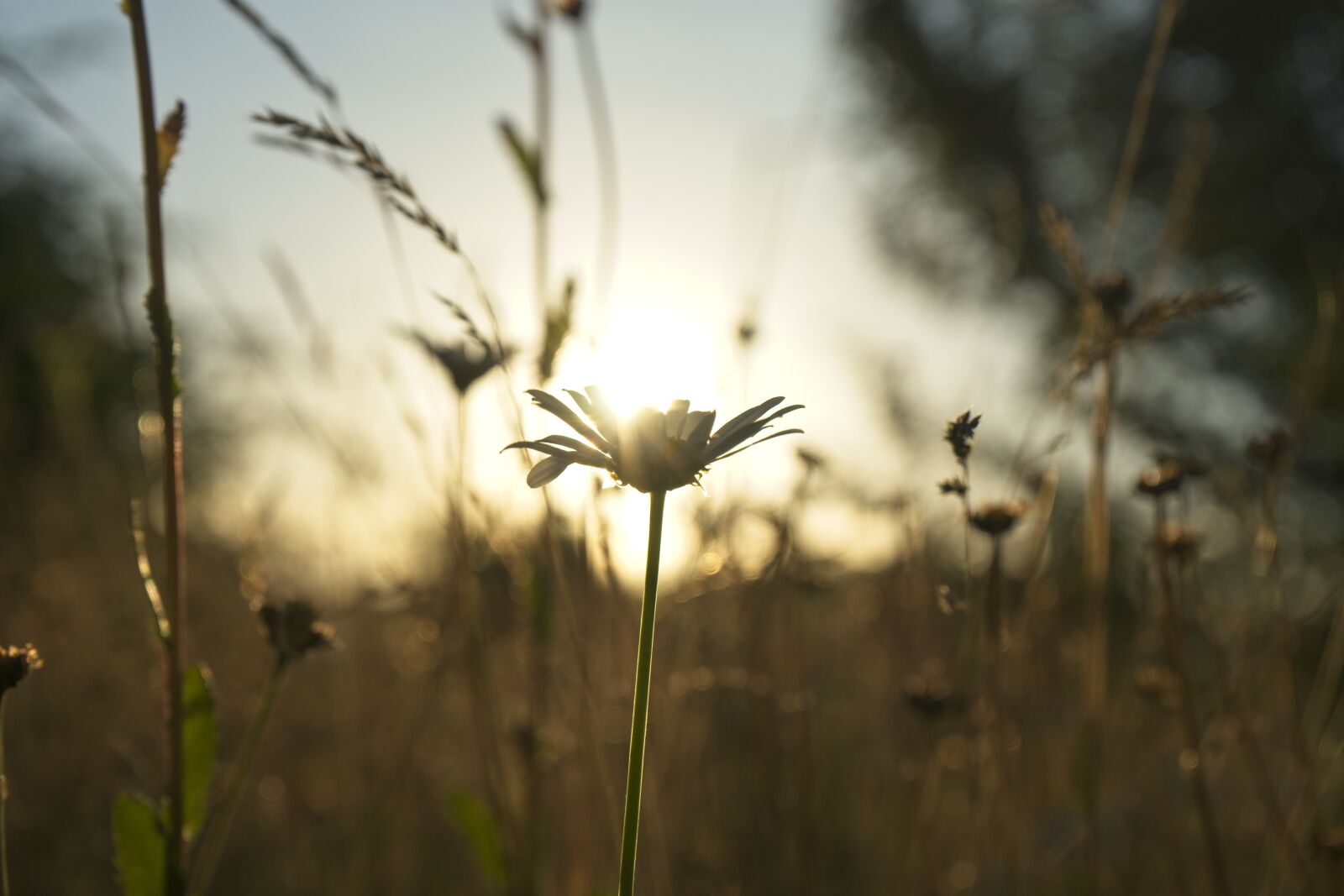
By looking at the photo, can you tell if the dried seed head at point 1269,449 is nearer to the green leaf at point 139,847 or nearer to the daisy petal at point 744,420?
the daisy petal at point 744,420

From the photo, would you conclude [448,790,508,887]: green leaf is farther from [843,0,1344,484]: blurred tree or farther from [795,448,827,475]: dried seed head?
[843,0,1344,484]: blurred tree

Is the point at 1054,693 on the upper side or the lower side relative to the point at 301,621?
upper

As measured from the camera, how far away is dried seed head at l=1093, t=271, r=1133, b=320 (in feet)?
2.65

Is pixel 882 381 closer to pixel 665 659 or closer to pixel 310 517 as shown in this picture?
pixel 665 659

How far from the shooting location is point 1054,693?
1.68 metres

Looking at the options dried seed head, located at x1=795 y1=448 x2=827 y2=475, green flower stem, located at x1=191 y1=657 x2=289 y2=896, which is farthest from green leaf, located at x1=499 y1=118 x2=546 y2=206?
green flower stem, located at x1=191 y1=657 x2=289 y2=896

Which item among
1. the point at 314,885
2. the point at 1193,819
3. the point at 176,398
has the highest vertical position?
the point at 176,398

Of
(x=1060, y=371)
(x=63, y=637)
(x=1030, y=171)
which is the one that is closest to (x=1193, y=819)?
(x=1060, y=371)

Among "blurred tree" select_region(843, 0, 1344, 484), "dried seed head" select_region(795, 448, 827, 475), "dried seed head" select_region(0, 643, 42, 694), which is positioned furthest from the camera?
"blurred tree" select_region(843, 0, 1344, 484)

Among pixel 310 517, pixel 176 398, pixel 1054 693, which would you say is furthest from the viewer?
pixel 310 517

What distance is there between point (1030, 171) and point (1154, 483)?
21.7 ft

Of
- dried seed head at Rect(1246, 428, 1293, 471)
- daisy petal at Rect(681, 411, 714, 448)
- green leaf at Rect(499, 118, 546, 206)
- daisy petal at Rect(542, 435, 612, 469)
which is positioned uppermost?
green leaf at Rect(499, 118, 546, 206)

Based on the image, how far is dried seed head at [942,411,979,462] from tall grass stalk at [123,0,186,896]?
41 centimetres

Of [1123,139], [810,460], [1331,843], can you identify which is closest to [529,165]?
[810,460]
